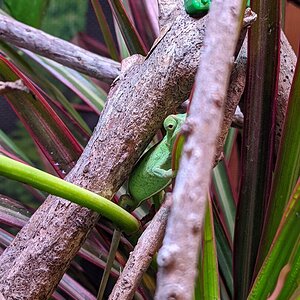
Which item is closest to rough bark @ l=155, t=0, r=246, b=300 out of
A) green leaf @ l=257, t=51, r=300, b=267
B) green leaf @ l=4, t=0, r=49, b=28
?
green leaf @ l=257, t=51, r=300, b=267

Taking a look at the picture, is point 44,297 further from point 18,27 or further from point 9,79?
point 18,27

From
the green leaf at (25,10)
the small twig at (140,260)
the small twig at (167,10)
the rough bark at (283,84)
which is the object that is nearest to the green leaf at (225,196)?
the rough bark at (283,84)

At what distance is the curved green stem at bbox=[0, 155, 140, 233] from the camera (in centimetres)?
39

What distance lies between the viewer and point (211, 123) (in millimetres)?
200

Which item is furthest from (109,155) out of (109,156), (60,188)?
(60,188)

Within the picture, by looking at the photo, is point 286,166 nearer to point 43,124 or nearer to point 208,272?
point 208,272

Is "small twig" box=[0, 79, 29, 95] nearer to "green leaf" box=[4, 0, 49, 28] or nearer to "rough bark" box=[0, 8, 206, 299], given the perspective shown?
"rough bark" box=[0, 8, 206, 299]

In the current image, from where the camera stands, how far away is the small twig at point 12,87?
691mm

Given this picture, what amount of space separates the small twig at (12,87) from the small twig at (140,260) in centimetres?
33

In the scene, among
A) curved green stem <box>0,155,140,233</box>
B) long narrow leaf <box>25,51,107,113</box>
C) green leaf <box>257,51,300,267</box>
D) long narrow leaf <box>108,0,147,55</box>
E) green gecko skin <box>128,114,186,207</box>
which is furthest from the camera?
long narrow leaf <box>25,51,107,113</box>

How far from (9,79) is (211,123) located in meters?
0.56

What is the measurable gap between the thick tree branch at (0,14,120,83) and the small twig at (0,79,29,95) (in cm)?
18

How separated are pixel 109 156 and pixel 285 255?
0.25 m

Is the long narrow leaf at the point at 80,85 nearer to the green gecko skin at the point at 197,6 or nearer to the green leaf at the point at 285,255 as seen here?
the green gecko skin at the point at 197,6
